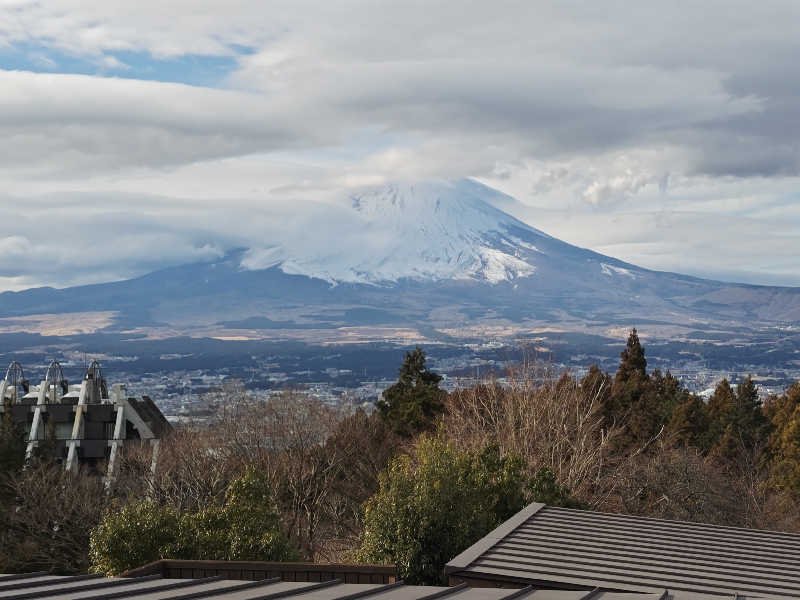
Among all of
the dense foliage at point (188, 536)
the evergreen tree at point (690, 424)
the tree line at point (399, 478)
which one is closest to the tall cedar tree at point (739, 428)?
the tree line at point (399, 478)

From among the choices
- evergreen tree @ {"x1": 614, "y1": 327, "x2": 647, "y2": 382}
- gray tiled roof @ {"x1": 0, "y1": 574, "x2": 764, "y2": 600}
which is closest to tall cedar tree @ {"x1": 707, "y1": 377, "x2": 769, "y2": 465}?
evergreen tree @ {"x1": 614, "y1": 327, "x2": 647, "y2": 382}

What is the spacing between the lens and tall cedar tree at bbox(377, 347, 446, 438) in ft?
140

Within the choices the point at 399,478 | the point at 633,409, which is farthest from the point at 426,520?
the point at 633,409

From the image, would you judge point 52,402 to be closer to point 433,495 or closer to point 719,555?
point 433,495

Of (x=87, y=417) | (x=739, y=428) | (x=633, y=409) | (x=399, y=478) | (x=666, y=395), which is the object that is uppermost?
(x=666, y=395)

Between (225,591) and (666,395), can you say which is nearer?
(225,591)

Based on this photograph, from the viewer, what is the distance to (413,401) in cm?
4412

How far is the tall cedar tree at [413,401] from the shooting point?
4272 centimetres

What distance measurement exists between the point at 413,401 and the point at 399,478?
25.9 meters

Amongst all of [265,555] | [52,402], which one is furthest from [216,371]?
[265,555]

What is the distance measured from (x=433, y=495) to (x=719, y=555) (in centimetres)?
512

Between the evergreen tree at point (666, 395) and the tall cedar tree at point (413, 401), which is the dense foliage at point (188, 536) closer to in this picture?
the tall cedar tree at point (413, 401)

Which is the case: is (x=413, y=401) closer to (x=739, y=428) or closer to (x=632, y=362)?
(x=632, y=362)

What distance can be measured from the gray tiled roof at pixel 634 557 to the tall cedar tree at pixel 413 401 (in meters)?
24.4
